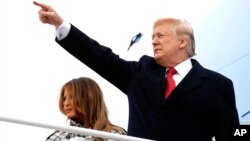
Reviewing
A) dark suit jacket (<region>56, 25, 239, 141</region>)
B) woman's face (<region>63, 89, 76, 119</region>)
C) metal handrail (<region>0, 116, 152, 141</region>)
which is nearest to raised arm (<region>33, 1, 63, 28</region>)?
dark suit jacket (<region>56, 25, 239, 141</region>)

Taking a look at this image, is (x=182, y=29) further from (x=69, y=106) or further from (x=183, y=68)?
(x=69, y=106)

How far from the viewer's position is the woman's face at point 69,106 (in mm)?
1171

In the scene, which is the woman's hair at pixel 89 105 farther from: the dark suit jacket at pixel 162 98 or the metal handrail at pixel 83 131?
the metal handrail at pixel 83 131

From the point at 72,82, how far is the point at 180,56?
0.28m

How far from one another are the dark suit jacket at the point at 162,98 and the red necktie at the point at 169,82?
0.01 m

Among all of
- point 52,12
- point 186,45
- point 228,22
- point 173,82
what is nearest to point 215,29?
point 228,22

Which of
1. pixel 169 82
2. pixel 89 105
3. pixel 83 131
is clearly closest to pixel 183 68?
pixel 169 82

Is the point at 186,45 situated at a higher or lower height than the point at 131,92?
higher

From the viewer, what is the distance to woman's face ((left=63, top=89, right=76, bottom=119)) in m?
1.17

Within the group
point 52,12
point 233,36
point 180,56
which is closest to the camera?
point 52,12

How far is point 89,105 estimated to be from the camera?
1198mm

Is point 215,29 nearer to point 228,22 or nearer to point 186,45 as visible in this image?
point 228,22

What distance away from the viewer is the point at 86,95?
1.21 meters

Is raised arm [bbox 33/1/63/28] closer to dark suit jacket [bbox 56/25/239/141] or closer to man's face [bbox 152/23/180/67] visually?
dark suit jacket [bbox 56/25/239/141]
